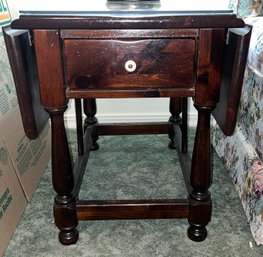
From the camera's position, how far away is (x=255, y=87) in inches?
42.6

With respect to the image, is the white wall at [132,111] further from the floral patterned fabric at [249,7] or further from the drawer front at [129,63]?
the drawer front at [129,63]

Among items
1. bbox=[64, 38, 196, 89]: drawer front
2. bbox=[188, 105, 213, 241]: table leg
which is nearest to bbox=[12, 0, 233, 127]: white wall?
bbox=[188, 105, 213, 241]: table leg

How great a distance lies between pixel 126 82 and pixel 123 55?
0.07m

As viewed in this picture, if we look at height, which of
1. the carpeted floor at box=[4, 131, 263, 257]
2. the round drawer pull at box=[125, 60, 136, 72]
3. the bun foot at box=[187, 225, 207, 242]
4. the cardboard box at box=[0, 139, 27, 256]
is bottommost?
the carpeted floor at box=[4, 131, 263, 257]

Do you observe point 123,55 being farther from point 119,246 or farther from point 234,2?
point 234,2

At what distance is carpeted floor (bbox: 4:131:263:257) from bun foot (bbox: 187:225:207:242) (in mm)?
16

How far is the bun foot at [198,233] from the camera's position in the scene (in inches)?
41.0

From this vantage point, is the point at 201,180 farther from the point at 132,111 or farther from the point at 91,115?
the point at 132,111

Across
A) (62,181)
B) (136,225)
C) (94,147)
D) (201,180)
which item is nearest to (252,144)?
(201,180)

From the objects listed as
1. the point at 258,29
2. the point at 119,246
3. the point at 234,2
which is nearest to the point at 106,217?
the point at 119,246

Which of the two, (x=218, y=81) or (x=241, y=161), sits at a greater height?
(x=218, y=81)

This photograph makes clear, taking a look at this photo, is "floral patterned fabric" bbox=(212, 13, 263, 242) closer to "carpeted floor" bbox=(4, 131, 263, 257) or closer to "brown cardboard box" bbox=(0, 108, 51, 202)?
"carpeted floor" bbox=(4, 131, 263, 257)

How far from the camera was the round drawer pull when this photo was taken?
31.9 inches

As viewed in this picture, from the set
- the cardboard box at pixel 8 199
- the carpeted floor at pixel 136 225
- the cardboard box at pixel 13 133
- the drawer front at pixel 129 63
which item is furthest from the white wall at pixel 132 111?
the drawer front at pixel 129 63
